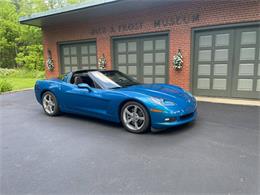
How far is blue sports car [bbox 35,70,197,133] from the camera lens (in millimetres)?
3545

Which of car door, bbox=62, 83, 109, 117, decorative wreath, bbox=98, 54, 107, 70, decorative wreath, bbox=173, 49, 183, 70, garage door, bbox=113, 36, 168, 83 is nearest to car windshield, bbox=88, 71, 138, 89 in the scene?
car door, bbox=62, 83, 109, 117

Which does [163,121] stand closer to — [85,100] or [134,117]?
[134,117]

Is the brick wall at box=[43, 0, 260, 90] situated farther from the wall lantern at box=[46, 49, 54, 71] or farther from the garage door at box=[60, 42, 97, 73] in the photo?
the wall lantern at box=[46, 49, 54, 71]

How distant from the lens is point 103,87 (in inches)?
166

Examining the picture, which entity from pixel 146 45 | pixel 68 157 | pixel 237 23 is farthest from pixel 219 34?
pixel 68 157

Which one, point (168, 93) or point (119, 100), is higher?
point (168, 93)

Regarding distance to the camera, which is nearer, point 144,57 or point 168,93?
point 168,93

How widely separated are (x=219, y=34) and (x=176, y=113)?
461 centimetres

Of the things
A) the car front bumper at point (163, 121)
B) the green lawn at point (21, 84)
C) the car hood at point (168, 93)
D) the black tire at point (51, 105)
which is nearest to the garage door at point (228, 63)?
the car hood at point (168, 93)

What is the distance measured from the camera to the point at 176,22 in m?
7.33

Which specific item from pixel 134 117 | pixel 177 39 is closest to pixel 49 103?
pixel 134 117

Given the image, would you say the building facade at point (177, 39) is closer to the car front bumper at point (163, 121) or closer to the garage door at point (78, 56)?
the garage door at point (78, 56)

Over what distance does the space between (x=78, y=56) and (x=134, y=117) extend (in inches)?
295

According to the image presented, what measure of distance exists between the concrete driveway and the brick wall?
355 centimetres
